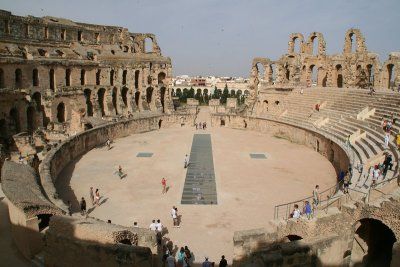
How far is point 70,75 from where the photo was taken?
112ft

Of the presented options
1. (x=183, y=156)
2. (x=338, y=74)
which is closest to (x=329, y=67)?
(x=338, y=74)

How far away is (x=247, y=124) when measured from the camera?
35.5 metres

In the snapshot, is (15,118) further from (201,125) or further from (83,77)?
(201,125)

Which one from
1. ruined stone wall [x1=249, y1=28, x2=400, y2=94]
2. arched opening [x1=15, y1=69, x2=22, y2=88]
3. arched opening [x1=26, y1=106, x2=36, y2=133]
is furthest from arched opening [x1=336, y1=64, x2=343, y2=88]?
arched opening [x1=15, y1=69, x2=22, y2=88]

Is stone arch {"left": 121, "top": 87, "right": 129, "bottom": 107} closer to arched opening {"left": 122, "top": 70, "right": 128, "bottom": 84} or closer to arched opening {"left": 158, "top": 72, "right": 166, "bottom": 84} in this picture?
arched opening {"left": 122, "top": 70, "right": 128, "bottom": 84}

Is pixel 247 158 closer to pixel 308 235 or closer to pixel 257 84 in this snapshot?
pixel 308 235

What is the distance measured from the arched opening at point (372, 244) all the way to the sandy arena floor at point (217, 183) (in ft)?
12.0

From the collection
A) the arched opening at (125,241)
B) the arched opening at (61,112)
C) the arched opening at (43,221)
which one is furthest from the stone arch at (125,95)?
the arched opening at (125,241)

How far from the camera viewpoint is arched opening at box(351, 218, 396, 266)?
11820 mm

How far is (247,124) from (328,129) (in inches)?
421

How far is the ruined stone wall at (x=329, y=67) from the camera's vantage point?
31.8m

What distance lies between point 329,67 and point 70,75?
86.2 ft

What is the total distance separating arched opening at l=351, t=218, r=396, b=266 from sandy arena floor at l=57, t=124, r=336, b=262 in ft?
12.0

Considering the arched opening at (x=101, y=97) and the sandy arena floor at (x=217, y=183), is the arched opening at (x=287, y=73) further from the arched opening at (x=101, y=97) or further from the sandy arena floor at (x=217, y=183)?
the arched opening at (x=101, y=97)
